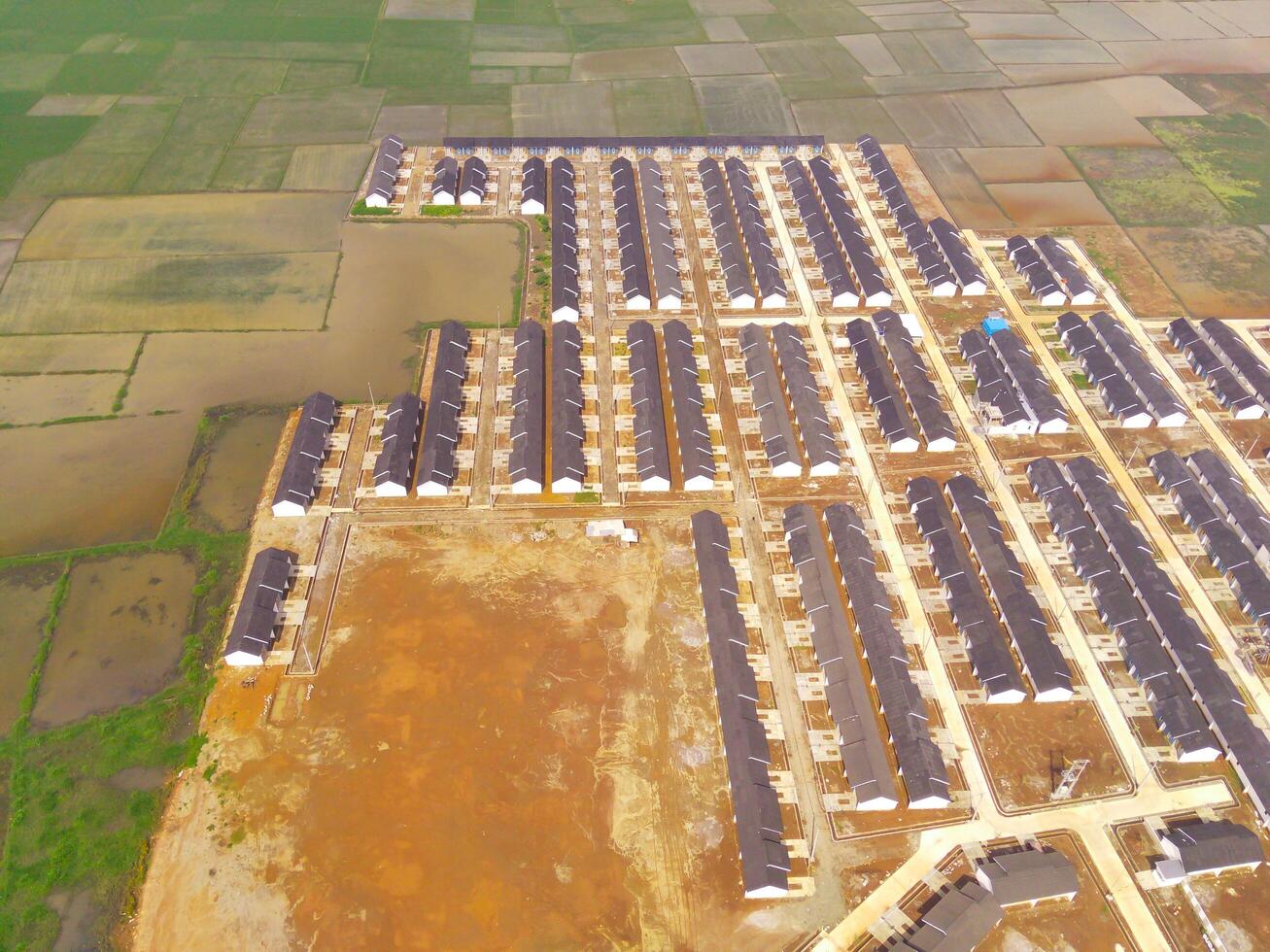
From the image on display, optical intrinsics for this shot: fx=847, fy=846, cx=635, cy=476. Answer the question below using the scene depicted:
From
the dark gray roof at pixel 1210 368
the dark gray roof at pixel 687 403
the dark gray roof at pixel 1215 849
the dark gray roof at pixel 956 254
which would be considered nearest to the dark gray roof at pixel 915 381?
the dark gray roof at pixel 956 254

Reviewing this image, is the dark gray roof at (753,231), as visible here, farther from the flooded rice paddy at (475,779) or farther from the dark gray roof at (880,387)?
the flooded rice paddy at (475,779)

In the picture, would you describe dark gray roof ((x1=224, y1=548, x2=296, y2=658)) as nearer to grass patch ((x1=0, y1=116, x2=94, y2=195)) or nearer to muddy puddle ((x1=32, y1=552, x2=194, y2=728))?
muddy puddle ((x1=32, y1=552, x2=194, y2=728))

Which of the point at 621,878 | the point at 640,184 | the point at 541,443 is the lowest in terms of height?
the point at 621,878

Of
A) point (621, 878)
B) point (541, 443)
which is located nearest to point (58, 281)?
point (541, 443)

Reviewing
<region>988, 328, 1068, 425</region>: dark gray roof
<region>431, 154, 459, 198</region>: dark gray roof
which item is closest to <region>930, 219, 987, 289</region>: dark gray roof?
<region>988, 328, 1068, 425</region>: dark gray roof

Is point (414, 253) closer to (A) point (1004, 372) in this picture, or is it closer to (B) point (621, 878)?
(A) point (1004, 372)

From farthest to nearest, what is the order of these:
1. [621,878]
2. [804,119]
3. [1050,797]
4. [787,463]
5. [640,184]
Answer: [804,119] → [640,184] → [787,463] → [1050,797] → [621,878]

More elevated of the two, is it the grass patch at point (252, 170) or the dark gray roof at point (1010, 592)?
the grass patch at point (252, 170)
